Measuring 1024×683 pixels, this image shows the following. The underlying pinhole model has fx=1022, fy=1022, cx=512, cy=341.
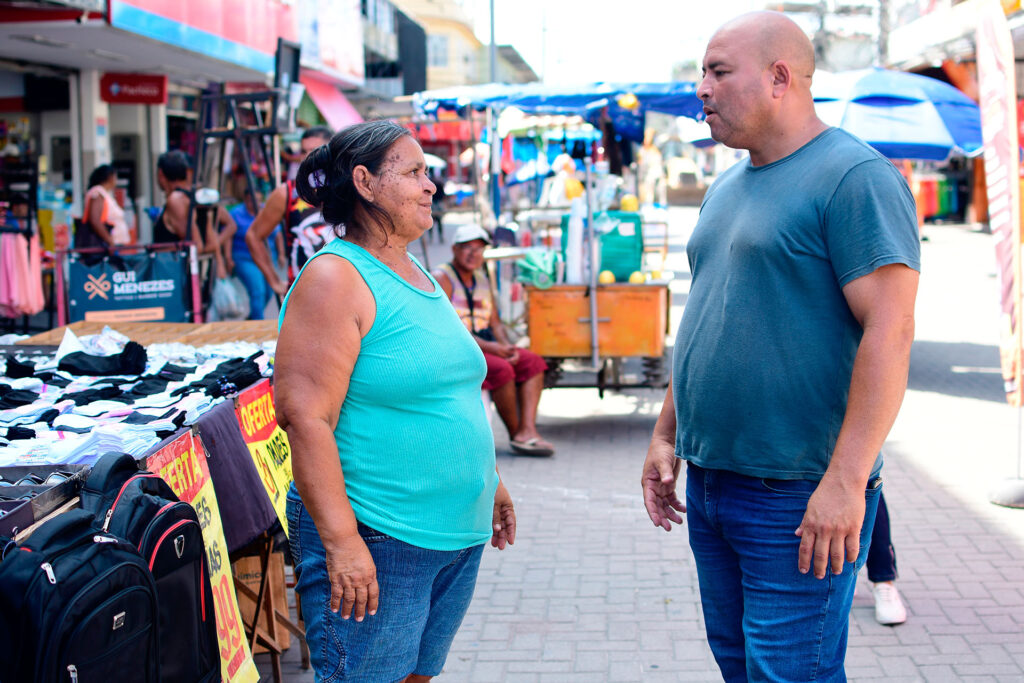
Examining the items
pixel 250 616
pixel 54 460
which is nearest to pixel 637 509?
pixel 250 616

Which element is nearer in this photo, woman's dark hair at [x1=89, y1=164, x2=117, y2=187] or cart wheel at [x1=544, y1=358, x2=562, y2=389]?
cart wheel at [x1=544, y1=358, x2=562, y2=389]

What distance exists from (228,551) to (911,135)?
267 inches

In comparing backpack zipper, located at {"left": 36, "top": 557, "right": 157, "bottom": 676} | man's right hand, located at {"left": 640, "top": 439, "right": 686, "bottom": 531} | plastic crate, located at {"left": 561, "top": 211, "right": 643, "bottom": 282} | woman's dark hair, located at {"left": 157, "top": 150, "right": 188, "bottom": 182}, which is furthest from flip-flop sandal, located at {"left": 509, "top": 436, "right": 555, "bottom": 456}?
backpack zipper, located at {"left": 36, "top": 557, "right": 157, "bottom": 676}

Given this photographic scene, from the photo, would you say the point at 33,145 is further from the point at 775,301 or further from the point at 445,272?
the point at 775,301

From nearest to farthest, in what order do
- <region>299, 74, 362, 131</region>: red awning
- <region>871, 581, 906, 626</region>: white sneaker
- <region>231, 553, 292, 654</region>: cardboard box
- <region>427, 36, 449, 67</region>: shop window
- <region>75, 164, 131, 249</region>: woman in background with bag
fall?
1. <region>231, 553, 292, 654</region>: cardboard box
2. <region>871, 581, 906, 626</region>: white sneaker
3. <region>75, 164, 131, 249</region>: woman in background with bag
4. <region>299, 74, 362, 131</region>: red awning
5. <region>427, 36, 449, 67</region>: shop window

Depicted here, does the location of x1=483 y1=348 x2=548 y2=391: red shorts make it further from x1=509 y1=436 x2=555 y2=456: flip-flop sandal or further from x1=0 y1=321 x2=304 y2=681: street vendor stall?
x1=0 y1=321 x2=304 y2=681: street vendor stall

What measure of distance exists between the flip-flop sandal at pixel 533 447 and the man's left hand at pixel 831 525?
193 inches

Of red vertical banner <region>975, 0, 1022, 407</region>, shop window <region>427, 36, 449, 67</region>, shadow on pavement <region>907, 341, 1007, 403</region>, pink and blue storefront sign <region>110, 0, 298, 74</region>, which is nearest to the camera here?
red vertical banner <region>975, 0, 1022, 407</region>

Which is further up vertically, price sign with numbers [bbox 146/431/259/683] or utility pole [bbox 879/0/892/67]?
utility pole [bbox 879/0/892/67]

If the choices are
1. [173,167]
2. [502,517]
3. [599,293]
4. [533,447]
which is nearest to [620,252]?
[599,293]

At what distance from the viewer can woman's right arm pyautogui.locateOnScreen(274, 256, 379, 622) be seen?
6.94 feet

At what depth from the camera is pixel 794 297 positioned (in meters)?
2.21

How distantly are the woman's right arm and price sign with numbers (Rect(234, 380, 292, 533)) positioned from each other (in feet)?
5.08

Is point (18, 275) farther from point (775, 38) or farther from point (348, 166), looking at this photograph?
point (775, 38)
